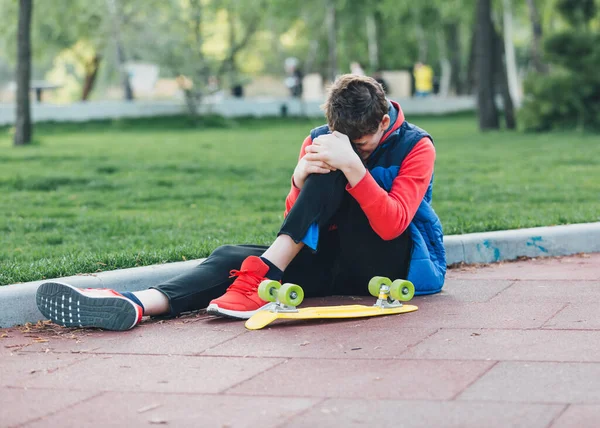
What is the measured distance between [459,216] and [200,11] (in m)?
22.0

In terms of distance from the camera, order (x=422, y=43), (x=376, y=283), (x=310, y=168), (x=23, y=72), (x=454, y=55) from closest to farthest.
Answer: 1. (x=310, y=168)
2. (x=376, y=283)
3. (x=23, y=72)
4. (x=454, y=55)
5. (x=422, y=43)

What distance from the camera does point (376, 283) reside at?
16.8 feet

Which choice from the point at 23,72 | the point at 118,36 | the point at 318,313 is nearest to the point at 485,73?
the point at 23,72

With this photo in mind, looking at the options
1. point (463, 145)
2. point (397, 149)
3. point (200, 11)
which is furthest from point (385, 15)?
point (397, 149)

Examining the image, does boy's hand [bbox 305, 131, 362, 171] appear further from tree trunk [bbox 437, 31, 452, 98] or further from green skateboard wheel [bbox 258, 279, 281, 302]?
tree trunk [bbox 437, 31, 452, 98]

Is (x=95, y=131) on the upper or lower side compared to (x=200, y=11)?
lower

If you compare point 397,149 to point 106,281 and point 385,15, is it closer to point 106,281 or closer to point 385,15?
point 106,281

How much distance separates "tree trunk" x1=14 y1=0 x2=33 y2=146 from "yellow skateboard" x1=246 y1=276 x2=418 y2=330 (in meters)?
14.4

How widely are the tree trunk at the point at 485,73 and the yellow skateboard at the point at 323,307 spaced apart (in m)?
17.8

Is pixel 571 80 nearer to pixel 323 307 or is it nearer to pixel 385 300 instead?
pixel 385 300

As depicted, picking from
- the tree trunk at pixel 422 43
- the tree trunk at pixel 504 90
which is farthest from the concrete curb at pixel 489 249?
the tree trunk at pixel 422 43

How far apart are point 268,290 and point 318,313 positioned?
26cm

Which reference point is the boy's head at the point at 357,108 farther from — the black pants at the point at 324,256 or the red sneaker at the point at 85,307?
the red sneaker at the point at 85,307

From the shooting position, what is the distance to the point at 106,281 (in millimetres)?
5543
